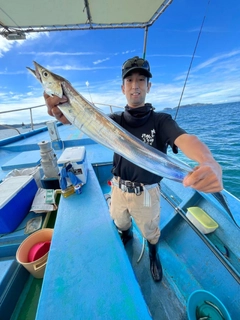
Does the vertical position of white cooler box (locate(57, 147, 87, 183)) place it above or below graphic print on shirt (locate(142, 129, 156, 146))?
below

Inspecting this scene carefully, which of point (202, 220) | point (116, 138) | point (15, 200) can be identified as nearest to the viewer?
point (116, 138)

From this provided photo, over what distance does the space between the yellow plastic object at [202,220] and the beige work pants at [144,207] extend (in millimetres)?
625

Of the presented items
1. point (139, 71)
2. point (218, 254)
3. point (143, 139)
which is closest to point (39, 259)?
point (143, 139)

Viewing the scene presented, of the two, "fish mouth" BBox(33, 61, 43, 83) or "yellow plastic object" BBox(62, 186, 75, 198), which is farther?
"yellow plastic object" BBox(62, 186, 75, 198)

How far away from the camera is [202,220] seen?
1984 millimetres

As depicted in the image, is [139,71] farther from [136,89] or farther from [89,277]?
[89,277]

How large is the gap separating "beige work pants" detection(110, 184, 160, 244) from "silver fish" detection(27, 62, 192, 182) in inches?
22.5

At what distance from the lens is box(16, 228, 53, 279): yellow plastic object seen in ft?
4.85

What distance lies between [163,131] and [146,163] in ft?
1.65

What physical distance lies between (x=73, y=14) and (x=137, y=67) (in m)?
3.71

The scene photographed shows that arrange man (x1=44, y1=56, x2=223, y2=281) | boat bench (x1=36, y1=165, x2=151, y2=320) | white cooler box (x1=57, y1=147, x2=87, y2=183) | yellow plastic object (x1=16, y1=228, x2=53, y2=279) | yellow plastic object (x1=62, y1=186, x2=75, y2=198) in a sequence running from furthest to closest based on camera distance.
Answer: white cooler box (x1=57, y1=147, x2=87, y2=183) → yellow plastic object (x1=62, y1=186, x2=75, y2=198) → yellow plastic object (x1=16, y1=228, x2=53, y2=279) → man (x1=44, y1=56, x2=223, y2=281) → boat bench (x1=36, y1=165, x2=151, y2=320)

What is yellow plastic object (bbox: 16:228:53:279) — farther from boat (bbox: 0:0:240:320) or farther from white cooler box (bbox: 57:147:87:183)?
white cooler box (bbox: 57:147:87:183)

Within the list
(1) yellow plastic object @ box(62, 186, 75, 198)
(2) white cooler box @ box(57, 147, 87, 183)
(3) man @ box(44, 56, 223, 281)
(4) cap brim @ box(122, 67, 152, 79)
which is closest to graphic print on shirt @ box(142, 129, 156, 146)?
(3) man @ box(44, 56, 223, 281)

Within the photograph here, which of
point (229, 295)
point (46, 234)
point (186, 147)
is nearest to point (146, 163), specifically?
point (186, 147)
